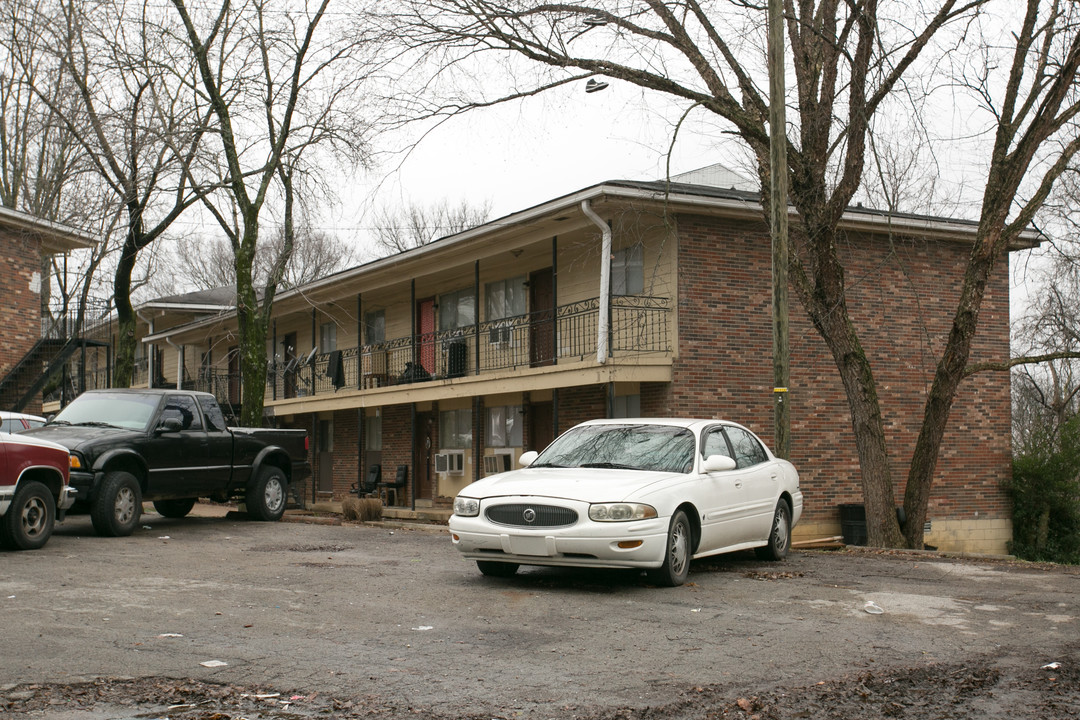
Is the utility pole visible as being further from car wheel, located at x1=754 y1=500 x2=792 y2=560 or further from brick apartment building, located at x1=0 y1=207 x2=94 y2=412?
brick apartment building, located at x1=0 y1=207 x2=94 y2=412

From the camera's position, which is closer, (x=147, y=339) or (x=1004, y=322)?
(x=1004, y=322)

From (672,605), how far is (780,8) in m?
8.73

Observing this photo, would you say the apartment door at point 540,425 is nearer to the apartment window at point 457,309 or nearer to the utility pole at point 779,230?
the apartment window at point 457,309

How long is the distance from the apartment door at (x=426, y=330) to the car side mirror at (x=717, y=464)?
15152mm

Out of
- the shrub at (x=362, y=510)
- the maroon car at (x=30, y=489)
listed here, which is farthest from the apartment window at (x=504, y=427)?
the maroon car at (x=30, y=489)

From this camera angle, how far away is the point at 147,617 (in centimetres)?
728

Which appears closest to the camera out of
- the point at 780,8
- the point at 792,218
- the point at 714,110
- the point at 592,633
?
the point at 592,633

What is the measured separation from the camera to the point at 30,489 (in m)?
10.8

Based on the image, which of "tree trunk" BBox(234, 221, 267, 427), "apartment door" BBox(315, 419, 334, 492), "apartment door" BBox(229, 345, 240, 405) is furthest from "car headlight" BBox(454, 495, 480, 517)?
"apartment door" BBox(229, 345, 240, 405)

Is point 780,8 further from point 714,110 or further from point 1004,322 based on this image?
point 1004,322

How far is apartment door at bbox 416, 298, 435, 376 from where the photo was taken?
24.7 meters

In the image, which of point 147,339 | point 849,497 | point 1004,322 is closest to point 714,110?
point 849,497

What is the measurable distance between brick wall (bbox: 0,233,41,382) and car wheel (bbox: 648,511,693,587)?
775 inches

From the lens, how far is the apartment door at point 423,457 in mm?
24672
